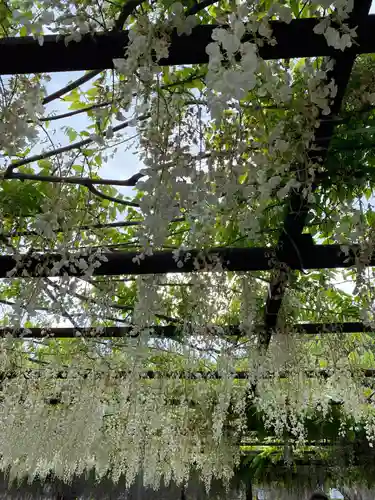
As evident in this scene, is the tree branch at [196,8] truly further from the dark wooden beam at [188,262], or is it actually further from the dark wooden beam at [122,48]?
the dark wooden beam at [188,262]

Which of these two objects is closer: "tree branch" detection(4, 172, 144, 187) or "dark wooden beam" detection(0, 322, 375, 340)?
"tree branch" detection(4, 172, 144, 187)

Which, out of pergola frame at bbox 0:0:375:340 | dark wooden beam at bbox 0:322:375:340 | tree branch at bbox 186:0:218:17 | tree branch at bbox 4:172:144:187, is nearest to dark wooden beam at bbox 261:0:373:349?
pergola frame at bbox 0:0:375:340

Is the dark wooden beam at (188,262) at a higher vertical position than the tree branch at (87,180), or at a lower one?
lower

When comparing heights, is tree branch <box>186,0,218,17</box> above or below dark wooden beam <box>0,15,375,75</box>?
above

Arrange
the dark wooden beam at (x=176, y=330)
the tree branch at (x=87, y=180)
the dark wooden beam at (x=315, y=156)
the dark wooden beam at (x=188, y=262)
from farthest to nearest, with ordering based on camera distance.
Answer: the dark wooden beam at (x=176, y=330), the dark wooden beam at (x=188, y=262), the tree branch at (x=87, y=180), the dark wooden beam at (x=315, y=156)

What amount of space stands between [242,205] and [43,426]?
4337 mm

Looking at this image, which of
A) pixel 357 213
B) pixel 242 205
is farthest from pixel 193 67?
pixel 357 213

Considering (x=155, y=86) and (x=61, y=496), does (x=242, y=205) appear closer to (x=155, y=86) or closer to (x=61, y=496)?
(x=155, y=86)

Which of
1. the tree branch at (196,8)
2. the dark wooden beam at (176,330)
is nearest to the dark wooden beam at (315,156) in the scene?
the tree branch at (196,8)

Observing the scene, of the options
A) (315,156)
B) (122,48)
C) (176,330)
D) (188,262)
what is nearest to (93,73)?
(122,48)

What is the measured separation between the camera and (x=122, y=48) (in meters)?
1.14

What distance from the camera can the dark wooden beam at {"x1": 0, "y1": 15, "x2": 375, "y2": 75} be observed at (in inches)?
43.3

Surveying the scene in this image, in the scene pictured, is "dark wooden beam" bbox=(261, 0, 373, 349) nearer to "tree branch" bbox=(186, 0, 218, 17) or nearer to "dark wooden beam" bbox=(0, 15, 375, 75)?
"dark wooden beam" bbox=(0, 15, 375, 75)

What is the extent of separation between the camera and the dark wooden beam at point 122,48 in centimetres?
110
